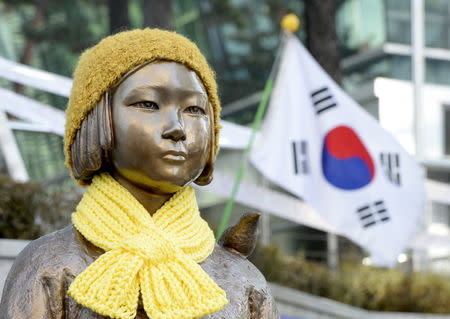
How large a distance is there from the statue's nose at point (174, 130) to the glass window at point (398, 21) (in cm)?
1408

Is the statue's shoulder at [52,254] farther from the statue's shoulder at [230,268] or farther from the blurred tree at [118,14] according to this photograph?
the blurred tree at [118,14]

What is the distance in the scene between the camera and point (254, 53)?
1744 centimetres

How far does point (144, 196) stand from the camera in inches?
105

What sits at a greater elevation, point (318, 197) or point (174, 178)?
point (174, 178)

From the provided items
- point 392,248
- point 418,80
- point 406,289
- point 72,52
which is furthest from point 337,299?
point 72,52

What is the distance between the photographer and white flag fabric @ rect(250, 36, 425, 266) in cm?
805

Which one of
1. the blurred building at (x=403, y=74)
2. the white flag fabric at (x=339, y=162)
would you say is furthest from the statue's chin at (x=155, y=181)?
the blurred building at (x=403, y=74)

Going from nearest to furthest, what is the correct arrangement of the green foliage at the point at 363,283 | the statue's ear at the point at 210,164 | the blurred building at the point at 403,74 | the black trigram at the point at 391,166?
the statue's ear at the point at 210,164, the black trigram at the point at 391,166, the green foliage at the point at 363,283, the blurred building at the point at 403,74

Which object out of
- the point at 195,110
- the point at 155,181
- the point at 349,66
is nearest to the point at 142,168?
the point at 155,181

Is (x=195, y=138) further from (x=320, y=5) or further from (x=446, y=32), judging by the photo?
(x=446, y=32)

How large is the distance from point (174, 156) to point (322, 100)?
5979 millimetres

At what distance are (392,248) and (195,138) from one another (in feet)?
18.9

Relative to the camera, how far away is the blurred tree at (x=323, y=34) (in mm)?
12133

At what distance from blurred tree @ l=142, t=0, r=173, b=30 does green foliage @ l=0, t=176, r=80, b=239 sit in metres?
5.24
